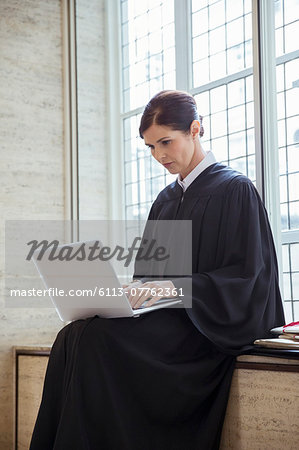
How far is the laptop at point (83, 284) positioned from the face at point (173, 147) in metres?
0.72

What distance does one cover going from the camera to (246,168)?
13.2ft

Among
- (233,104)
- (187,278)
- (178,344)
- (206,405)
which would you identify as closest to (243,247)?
(187,278)

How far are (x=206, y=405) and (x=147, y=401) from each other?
28 cm

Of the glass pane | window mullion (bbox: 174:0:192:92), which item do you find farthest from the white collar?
window mullion (bbox: 174:0:192:92)

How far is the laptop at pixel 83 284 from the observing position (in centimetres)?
247

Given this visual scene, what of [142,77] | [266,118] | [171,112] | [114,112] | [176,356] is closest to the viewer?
[176,356]

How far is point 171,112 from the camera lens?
118 inches

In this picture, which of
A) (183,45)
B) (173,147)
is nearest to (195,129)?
(173,147)

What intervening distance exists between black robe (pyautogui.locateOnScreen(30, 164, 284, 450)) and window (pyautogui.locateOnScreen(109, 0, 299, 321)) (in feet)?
2.56

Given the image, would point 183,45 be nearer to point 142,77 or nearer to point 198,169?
point 142,77

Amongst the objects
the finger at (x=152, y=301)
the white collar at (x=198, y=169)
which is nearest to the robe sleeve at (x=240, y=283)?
the finger at (x=152, y=301)

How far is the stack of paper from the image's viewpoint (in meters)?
2.57

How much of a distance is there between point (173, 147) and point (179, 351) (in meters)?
0.94

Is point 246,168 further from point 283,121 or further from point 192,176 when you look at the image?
point 192,176
